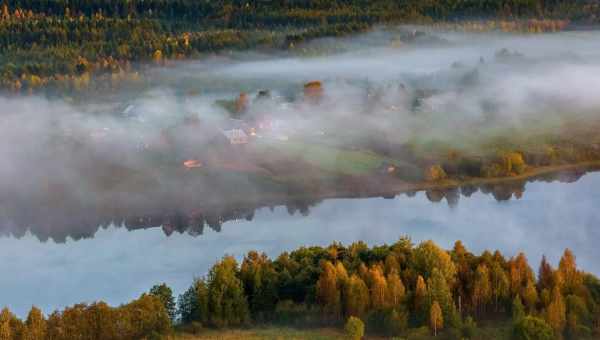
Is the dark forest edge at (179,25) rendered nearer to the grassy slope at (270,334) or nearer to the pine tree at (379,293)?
the grassy slope at (270,334)

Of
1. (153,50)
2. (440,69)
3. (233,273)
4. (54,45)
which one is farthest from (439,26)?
(233,273)

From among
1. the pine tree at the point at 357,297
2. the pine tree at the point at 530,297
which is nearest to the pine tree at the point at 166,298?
the pine tree at the point at 357,297

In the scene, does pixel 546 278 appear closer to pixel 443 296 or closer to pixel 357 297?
pixel 443 296

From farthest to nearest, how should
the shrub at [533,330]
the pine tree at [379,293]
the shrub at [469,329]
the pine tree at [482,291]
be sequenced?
the pine tree at [482,291] < the pine tree at [379,293] < the shrub at [469,329] < the shrub at [533,330]

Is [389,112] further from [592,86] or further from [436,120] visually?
[592,86]

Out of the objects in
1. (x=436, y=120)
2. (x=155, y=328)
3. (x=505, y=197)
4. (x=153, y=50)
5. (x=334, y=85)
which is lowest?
(x=155, y=328)
